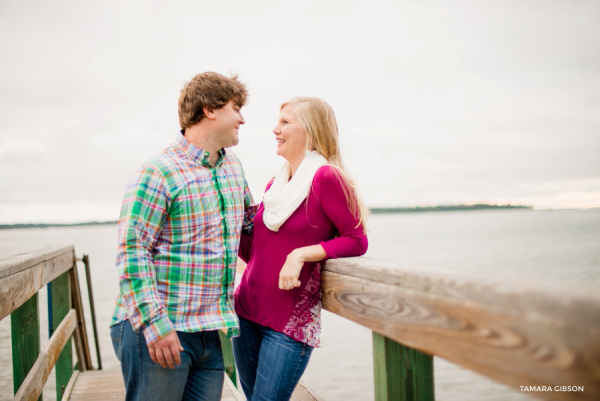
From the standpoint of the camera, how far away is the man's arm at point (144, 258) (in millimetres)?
1418

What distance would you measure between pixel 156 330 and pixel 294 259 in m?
0.54

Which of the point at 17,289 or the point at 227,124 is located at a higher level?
the point at 227,124

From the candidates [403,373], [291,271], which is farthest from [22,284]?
[403,373]

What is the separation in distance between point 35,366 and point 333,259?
5.23 feet

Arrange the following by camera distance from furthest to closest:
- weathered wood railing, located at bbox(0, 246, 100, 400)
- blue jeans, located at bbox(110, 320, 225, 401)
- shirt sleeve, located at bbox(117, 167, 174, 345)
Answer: weathered wood railing, located at bbox(0, 246, 100, 400) → blue jeans, located at bbox(110, 320, 225, 401) → shirt sleeve, located at bbox(117, 167, 174, 345)

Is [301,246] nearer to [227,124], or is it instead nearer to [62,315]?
[227,124]

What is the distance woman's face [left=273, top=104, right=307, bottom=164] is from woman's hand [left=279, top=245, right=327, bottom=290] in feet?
1.72

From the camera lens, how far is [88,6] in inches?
1884

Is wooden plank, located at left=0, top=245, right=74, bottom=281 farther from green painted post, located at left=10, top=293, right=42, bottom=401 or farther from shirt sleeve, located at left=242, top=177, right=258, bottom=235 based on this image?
shirt sleeve, located at left=242, top=177, right=258, bottom=235

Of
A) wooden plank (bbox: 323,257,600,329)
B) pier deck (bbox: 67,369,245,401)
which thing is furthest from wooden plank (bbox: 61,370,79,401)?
wooden plank (bbox: 323,257,600,329)

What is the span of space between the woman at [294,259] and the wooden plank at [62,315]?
2.40 meters

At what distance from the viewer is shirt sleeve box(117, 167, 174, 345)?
1418 mm

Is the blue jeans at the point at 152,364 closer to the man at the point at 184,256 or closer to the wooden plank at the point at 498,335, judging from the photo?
the man at the point at 184,256

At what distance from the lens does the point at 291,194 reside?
175 centimetres
